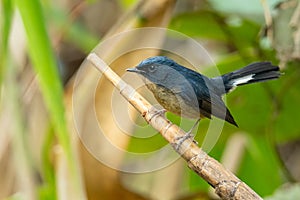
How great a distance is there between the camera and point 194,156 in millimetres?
1256

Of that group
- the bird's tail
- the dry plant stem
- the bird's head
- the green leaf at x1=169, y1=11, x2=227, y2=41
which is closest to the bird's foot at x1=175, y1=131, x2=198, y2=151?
the dry plant stem

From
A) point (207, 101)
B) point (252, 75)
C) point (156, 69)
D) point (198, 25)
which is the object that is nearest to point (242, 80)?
point (252, 75)

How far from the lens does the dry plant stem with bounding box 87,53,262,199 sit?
1.22m

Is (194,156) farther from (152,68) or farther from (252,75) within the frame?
(252,75)

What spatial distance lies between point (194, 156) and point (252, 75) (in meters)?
0.40

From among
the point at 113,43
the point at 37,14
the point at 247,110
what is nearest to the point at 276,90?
the point at 247,110

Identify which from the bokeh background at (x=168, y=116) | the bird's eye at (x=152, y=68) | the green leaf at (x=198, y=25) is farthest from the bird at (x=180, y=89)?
the green leaf at (x=198, y=25)

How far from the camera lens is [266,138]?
2.35 metres

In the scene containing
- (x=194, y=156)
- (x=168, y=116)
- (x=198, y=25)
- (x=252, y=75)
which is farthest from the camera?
(x=198, y=25)

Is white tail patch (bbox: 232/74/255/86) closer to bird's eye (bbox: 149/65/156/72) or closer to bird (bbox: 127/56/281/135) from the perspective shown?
bird (bbox: 127/56/281/135)

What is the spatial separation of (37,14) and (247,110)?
0.93 metres

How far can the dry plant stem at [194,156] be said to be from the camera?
122cm

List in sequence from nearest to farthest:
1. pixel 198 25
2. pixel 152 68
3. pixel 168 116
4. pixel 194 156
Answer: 1. pixel 194 156
2. pixel 152 68
3. pixel 168 116
4. pixel 198 25

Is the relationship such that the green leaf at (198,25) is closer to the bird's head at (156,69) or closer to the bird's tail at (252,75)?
the bird's tail at (252,75)
